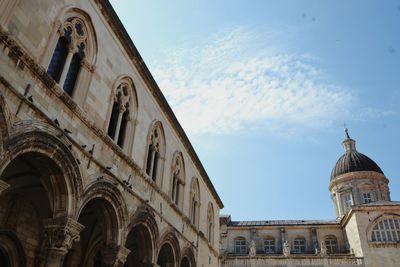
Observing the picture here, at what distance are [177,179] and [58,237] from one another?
9338mm

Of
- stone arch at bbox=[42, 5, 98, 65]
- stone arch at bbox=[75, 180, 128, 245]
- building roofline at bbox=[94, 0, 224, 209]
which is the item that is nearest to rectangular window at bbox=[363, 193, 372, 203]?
building roofline at bbox=[94, 0, 224, 209]

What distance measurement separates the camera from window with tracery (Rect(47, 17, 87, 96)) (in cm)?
952

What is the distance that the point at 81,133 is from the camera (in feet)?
32.0

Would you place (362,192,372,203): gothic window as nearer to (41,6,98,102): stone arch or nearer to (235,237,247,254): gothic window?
(235,237,247,254): gothic window

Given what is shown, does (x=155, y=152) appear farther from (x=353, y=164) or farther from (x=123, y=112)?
(x=353, y=164)

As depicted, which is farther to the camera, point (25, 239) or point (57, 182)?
point (25, 239)

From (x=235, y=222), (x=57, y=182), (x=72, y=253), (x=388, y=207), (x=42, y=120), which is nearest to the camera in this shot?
(x=42, y=120)

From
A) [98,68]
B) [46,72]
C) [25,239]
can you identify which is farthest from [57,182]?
[25,239]

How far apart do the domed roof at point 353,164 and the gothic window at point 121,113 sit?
37646mm

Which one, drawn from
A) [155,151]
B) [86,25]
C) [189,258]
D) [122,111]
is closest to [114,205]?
[122,111]

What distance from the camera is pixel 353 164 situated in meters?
44.7

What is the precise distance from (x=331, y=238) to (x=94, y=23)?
123 feet

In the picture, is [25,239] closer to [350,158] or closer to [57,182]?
[57,182]

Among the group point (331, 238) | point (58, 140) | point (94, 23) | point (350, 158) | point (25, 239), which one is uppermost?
point (350, 158)
